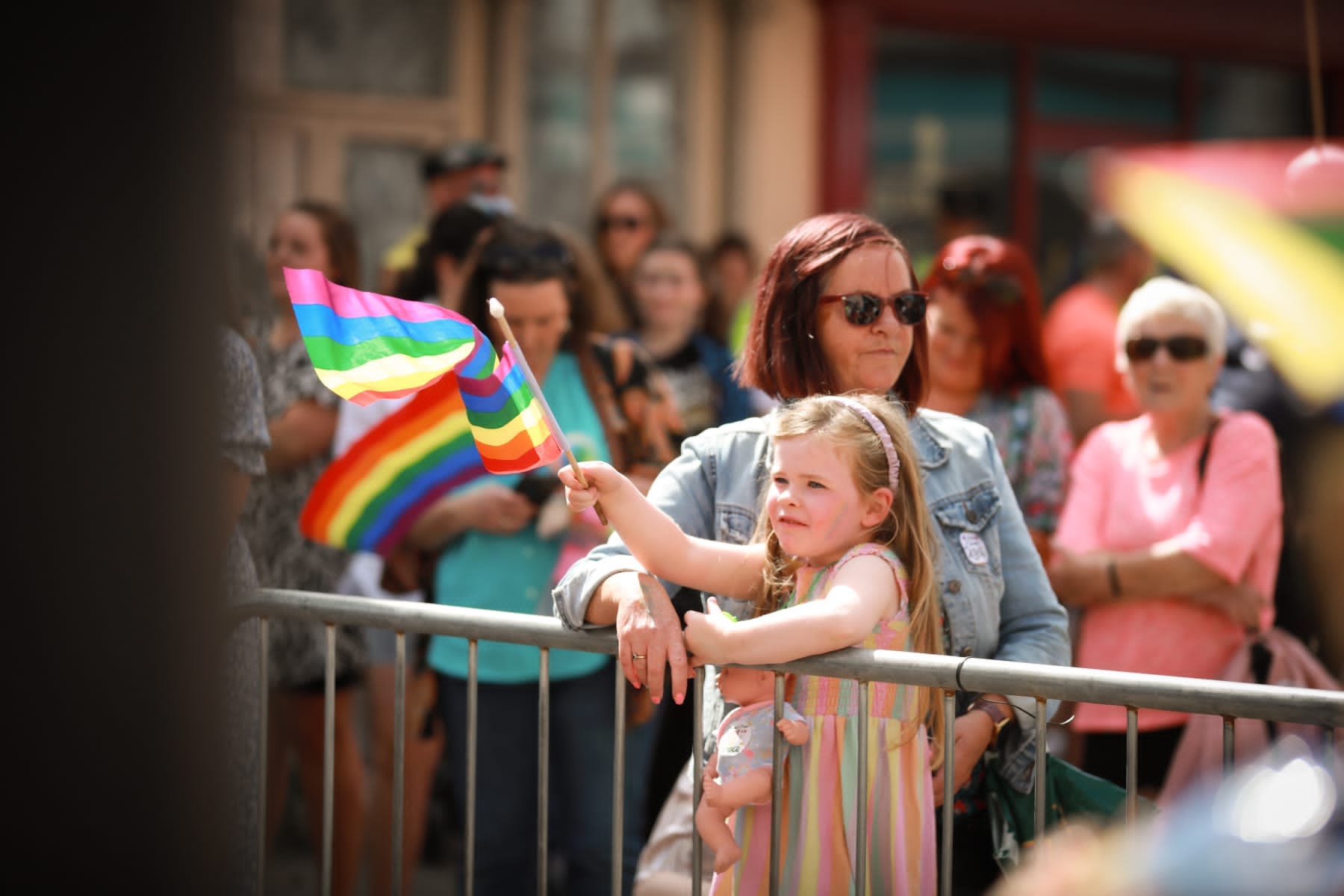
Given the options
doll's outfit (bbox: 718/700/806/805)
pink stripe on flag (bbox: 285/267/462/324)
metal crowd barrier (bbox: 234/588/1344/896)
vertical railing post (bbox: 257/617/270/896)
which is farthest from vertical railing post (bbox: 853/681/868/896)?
vertical railing post (bbox: 257/617/270/896)

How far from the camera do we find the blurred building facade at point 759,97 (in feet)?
30.9

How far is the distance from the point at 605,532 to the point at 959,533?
1.45 metres

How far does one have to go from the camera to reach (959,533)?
287 cm

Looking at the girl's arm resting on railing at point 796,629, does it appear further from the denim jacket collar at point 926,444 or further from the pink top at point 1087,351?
the pink top at point 1087,351

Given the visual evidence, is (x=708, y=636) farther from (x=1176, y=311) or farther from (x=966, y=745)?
(x=1176, y=311)

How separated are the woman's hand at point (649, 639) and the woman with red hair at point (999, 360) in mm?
1844

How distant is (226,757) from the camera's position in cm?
150

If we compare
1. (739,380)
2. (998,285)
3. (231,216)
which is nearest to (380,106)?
Result: (998,285)

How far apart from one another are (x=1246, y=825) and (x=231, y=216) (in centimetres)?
108

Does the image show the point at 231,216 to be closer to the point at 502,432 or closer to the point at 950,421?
the point at 502,432

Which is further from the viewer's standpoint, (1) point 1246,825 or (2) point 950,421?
(2) point 950,421

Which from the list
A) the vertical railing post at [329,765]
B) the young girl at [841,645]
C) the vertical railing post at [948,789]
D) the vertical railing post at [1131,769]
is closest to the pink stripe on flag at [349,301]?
the young girl at [841,645]

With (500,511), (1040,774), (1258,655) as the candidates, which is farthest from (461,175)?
(1040,774)

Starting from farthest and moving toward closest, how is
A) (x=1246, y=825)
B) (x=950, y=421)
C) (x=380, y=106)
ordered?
(x=380, y=106), (x=950, y=421), (x=1246, y=825)
